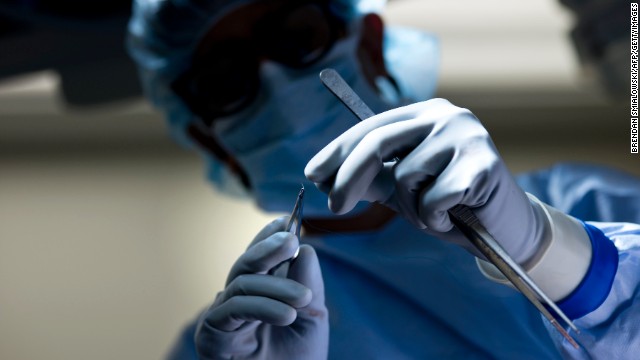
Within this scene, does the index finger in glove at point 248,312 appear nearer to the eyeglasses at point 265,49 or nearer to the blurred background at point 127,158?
the eyeglasses at point 265,49

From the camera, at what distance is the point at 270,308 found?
869mm

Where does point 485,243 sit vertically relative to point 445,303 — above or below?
above

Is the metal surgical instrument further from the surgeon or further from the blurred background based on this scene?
the blurred background

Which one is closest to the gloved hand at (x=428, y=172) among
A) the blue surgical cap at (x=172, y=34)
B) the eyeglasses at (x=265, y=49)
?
the eyeglasses at (x=265, y=49)

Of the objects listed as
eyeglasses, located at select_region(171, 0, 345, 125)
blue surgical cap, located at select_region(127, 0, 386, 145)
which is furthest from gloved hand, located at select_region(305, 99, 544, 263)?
blue surgical cap, located at select_region(127, 0, 386, 145)

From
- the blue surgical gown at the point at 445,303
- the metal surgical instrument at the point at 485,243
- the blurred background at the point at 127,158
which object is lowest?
the blurred background at the point at 127,158

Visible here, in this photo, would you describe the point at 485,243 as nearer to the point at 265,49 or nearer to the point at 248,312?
the point at 248,312

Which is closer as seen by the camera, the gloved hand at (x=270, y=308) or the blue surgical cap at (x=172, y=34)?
the gloved hand at (x=270, y=308)

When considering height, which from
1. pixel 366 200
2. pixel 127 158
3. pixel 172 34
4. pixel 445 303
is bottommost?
pixel 127 158

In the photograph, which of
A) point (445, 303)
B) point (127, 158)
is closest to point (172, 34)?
point (445, 303)

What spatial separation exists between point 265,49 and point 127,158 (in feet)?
4.66

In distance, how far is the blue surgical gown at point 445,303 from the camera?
0.92 m

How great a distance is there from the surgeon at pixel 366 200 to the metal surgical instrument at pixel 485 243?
0.02 meters

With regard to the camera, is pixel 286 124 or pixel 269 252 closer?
pixel 269 252
